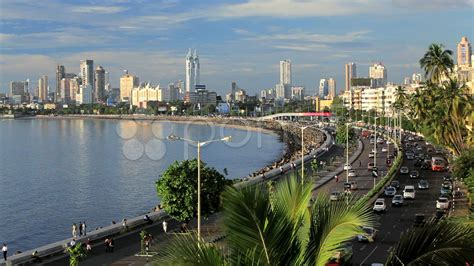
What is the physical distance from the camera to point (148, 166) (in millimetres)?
98062

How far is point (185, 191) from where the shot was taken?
100 ft

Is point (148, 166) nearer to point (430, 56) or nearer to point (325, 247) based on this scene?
point (430, 56)

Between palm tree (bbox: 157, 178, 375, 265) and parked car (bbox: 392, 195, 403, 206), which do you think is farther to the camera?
parked car (bbox: 392, 195, 403, 206)

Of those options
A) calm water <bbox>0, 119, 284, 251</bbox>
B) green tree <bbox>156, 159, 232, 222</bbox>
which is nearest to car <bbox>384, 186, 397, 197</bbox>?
green tree <bbox>156, 159, 232, 222</bbox>

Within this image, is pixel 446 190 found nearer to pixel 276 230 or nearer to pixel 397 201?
pixel 397 201

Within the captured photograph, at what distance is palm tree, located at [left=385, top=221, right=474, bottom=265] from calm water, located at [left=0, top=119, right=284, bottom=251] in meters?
40.2

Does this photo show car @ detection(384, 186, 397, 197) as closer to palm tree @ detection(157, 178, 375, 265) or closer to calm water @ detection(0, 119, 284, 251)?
calm water @ detection(0, 119, 284, 251)

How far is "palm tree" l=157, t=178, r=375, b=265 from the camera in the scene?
529 cm

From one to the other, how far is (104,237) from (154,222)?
4705 mm

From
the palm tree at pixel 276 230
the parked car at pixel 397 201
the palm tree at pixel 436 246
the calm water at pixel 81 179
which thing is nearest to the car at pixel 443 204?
the parked car at pixel 397 201

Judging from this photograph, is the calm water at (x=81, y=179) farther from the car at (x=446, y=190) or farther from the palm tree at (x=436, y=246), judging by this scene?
the palm tree at (x=436, y=246)

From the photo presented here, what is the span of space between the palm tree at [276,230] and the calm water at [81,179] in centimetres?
3997

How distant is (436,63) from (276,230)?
79.0m

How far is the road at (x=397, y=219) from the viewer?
27.2m
